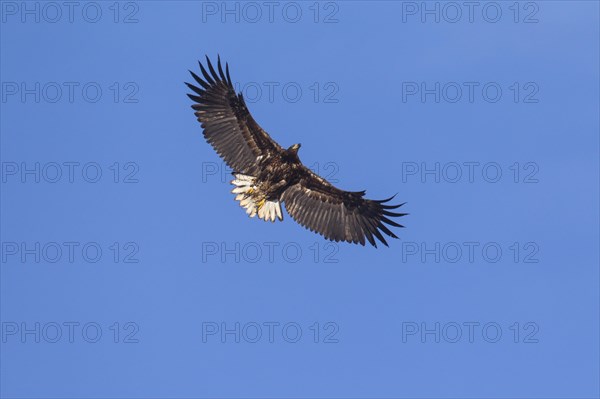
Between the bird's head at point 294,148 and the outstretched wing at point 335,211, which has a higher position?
the bird's head at point 294,148

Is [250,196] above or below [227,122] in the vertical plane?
below

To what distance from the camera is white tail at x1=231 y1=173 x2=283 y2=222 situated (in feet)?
85.6

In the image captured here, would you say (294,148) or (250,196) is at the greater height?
(294,148)

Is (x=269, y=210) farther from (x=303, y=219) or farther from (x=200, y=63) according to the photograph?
(x=200, y=63)

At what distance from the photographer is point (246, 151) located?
2669 cm

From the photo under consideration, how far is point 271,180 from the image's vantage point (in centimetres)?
2634

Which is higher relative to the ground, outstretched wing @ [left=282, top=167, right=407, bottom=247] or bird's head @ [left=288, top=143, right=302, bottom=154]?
bird's head @ [left=288, top=143, right=302, bottom=154]

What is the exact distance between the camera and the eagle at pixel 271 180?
26.3 metres

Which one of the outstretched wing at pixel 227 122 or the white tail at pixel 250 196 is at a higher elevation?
the outstretched wing at pixel 227 122

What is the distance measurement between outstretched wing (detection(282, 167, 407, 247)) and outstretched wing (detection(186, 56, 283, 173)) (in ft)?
4.57

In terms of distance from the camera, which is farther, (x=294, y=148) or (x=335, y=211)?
(x=335, y=211)

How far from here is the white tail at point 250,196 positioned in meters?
26.1

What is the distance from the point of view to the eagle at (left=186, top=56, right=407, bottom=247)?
2631 cm

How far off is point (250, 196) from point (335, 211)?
7.86 ft
